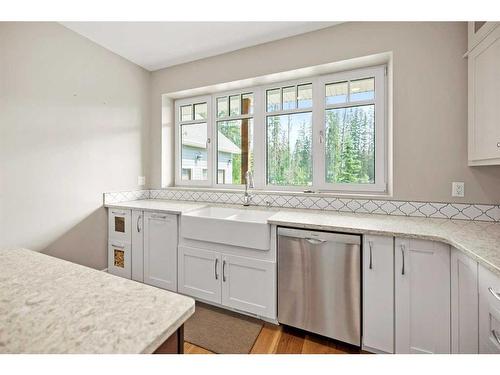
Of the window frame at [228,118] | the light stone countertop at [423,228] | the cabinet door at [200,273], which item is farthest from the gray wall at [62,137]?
the light stone countertop at [423,228]

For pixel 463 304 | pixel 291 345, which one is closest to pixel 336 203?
pixel 463 304

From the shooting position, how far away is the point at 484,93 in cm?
154

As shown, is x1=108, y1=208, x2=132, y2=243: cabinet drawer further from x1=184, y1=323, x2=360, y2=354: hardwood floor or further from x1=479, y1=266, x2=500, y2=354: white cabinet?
x1=479, y1=266, x2=500, y2=354: white cabinet

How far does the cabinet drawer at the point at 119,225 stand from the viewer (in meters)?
2.55

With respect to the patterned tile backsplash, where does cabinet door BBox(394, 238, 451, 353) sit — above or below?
below

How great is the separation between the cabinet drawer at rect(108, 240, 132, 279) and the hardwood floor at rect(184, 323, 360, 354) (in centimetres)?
121

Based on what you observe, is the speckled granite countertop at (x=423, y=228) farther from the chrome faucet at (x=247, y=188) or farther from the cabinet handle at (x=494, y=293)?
the chrome faucet at (x=247, y=188)

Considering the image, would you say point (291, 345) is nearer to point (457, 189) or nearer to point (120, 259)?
point (457, 189)

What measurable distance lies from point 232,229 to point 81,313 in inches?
53.7

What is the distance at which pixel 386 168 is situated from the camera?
7.18 feet

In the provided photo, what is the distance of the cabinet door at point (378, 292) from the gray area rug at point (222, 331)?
837mm

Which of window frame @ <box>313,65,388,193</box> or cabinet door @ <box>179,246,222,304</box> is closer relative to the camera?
cabinet door @ <box>179,246,222,304</box>

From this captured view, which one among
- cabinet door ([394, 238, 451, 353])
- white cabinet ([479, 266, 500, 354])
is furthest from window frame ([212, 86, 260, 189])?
white cabinet ([479, 266, 500, 354])

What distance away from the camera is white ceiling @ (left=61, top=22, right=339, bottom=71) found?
2225 mm
